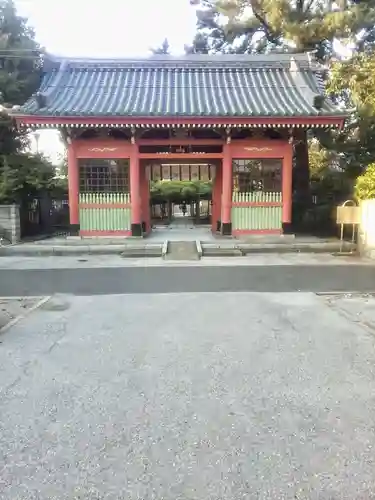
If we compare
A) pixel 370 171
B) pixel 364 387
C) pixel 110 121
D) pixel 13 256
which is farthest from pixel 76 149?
pixel 364 387

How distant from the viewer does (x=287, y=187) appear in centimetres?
1739

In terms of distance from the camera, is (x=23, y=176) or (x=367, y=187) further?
(x=23, y=176)

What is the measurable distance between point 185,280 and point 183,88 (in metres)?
11.5

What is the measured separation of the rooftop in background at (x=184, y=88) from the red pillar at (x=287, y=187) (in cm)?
156

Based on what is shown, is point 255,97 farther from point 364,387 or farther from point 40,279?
point 364,387

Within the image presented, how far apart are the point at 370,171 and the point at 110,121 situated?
Answer: 838 cm

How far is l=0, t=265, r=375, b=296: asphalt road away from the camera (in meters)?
9.27

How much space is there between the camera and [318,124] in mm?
16484

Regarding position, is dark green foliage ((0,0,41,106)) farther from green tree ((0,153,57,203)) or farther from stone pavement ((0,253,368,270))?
stone pavement ((0,253,368,270))

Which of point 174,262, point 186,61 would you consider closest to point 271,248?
point 174,262

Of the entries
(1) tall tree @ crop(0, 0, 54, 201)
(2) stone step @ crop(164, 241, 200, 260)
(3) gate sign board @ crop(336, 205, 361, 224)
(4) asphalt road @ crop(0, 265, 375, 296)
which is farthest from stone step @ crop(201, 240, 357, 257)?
(1) tall tree @ crop(0, 0, 54, 201)

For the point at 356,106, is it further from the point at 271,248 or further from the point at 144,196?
the point at 144,196

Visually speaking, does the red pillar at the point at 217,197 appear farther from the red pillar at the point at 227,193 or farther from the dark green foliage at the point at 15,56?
the dark green foliage at the point at 15,56

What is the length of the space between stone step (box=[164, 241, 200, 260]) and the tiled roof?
13.9 ft
